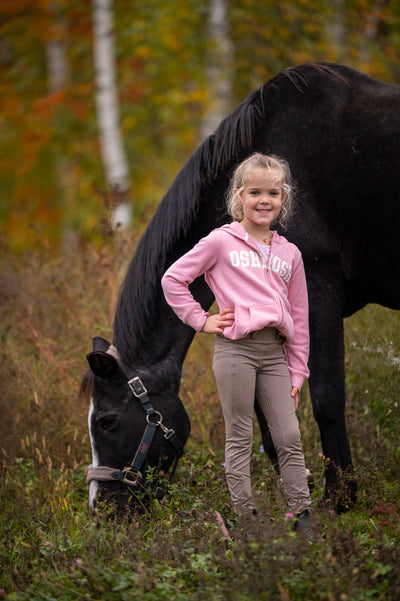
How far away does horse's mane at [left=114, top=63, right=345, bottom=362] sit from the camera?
11.1 ft

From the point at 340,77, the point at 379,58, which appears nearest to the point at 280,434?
the point at 340,77

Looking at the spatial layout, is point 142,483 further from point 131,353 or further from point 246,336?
point 246,336

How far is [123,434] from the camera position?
10.7 ft

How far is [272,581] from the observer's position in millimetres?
2057

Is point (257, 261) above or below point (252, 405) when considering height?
above

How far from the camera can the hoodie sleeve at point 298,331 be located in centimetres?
284

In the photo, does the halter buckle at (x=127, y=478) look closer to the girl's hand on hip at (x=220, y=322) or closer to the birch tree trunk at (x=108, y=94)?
the girl's hand on hip at (x=220, y=322)

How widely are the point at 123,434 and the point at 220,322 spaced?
0.97 meters

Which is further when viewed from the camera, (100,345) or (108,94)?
(108,94)

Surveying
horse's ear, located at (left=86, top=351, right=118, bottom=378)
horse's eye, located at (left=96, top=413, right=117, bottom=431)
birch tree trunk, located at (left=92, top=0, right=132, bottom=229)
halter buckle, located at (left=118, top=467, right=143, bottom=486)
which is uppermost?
birch tree trunk, located at (left=92, top=0, right=132, bottom=229)

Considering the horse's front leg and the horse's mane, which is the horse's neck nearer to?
the horse's mane

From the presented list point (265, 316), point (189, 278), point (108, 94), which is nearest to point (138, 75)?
point (108, 94)

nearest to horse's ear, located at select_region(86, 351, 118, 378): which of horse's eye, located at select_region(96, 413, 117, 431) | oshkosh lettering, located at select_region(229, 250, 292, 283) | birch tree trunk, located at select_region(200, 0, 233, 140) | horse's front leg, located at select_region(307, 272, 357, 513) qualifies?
horse's eye, located at select_region(96, 413, 117, 431)

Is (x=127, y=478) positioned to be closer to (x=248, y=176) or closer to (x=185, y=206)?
(x=185, y=206)
